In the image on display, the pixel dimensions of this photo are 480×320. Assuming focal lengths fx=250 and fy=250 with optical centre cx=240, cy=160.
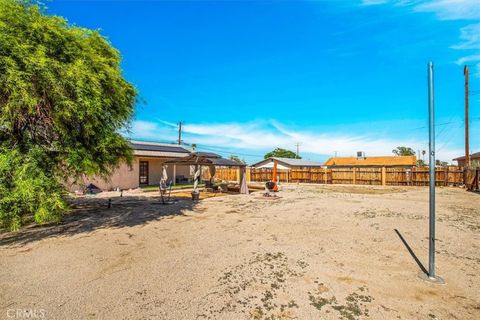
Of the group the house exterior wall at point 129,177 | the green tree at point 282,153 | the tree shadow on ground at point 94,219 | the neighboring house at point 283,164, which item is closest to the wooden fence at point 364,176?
the neighboring house at point 283,164

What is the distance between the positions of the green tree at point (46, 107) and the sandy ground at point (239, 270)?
3.96ft

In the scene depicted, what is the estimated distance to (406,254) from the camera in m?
4.98

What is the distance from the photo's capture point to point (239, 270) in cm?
424

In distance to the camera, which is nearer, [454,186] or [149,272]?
[149,272]

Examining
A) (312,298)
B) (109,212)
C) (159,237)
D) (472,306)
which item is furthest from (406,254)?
(109,212)

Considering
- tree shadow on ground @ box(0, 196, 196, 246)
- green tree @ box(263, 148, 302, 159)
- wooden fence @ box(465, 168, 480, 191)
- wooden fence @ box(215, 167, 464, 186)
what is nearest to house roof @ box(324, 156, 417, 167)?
wooden fence @ box(215, 167, 464, 186)

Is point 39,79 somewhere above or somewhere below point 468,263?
above

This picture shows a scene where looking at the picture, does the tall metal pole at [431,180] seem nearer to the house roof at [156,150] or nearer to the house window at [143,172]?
the house roof at [156,150]

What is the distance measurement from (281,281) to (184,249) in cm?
235

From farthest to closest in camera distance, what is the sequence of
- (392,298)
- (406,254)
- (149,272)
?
(406,254), (149,272), (392,298)

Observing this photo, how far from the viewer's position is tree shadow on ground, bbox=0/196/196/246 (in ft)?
20.8

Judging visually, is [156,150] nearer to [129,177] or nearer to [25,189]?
[129,177]

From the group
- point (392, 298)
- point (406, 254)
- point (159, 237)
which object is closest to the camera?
point (392, 298)

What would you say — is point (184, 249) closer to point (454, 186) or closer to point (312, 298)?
point (312, 298)
